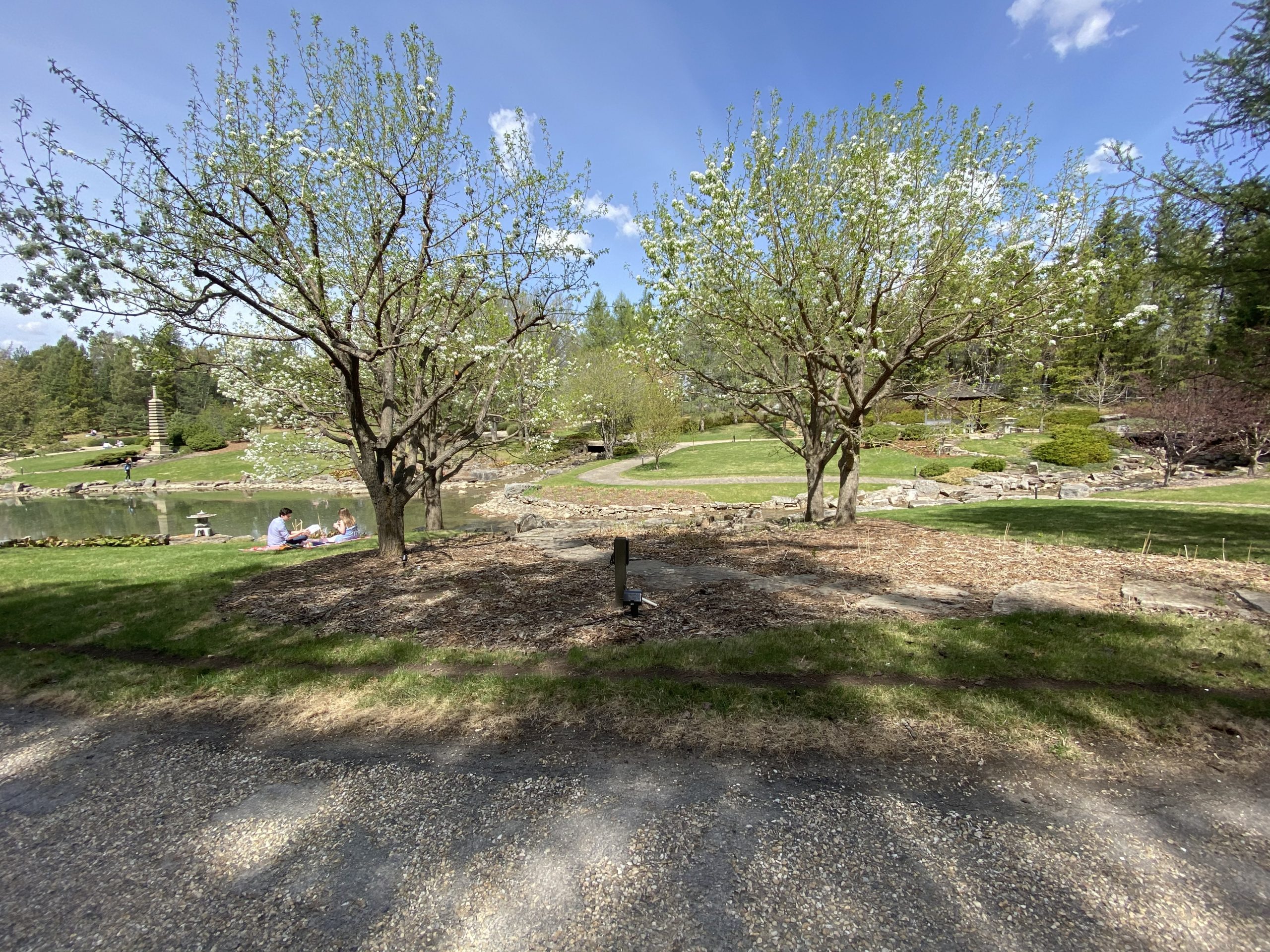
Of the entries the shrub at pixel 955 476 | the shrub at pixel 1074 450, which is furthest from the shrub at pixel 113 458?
the shrub at pixel 1074 450

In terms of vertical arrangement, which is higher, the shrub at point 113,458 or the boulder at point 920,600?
the shrub at point 113,458

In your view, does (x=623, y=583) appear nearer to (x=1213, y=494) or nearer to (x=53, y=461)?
(x=1213, y=494)

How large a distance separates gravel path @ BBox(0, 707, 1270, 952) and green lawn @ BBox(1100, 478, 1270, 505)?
1695 cm

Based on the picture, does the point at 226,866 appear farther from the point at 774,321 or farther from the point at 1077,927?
the point at 774,321

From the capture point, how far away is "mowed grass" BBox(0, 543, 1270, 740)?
12.8 feet

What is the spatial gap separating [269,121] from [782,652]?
Result: 25.8 feet

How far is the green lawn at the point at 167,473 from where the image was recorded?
40062 mm

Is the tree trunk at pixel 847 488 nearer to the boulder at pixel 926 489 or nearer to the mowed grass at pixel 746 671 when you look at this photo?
the mowed grass at pixel 746 671

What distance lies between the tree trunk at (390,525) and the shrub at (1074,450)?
99.1 feet

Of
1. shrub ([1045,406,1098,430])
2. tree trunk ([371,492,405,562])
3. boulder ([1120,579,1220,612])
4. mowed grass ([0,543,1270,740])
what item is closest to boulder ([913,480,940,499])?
shrub ([1045,406,1098,430])

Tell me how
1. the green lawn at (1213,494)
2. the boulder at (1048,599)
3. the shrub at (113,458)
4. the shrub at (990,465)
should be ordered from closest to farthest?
the boulder at (1048,599)
the green lawn at (1213,494)
the shrub at (990,465)
the shrub at (113,458)

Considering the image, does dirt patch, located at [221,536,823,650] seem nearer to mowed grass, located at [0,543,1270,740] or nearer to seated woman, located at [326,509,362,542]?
mowed grass, located at [0,543,1270,740]

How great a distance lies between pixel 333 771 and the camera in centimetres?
354

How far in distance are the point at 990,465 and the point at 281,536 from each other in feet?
90.2
